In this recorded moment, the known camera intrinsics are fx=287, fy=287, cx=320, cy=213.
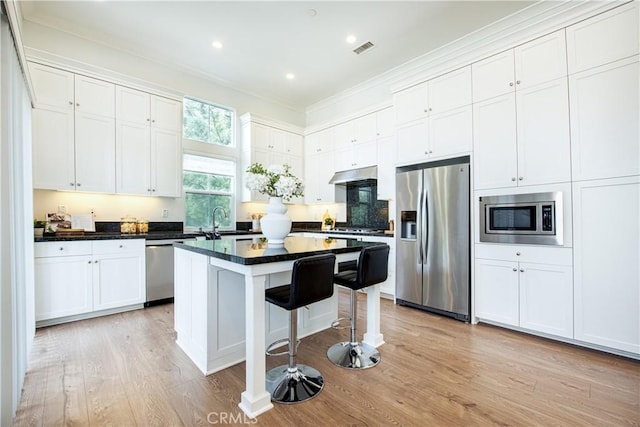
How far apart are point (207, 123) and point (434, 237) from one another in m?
3.90

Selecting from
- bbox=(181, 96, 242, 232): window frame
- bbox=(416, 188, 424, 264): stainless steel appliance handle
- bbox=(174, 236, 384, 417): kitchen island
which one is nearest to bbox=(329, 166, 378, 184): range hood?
bbox=(416, 188, 424, 264): stainless steel appliance handle

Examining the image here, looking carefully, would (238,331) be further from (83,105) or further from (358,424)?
(83,105)

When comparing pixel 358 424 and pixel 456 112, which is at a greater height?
pixel 456 112

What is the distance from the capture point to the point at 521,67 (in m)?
2.80

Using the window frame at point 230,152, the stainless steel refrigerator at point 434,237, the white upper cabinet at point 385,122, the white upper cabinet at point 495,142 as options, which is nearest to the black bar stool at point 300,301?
the stainless steel refrigerator at point 434,237

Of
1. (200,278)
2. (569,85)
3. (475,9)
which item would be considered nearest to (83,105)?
(200,278)

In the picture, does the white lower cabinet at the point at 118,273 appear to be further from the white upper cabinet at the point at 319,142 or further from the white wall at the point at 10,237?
the white upper cabinet at the point at 319,142

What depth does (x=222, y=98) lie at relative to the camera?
4828mm

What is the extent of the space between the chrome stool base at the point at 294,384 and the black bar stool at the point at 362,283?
283 millimetres

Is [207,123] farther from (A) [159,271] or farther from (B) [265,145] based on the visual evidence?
(A) [159,271]

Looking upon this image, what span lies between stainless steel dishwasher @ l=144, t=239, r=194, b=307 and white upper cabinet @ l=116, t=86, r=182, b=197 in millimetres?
770

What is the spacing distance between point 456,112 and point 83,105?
14.2ft

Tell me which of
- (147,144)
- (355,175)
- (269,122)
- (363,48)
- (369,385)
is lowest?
(369,385)

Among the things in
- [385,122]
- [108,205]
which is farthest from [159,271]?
[385,122]
